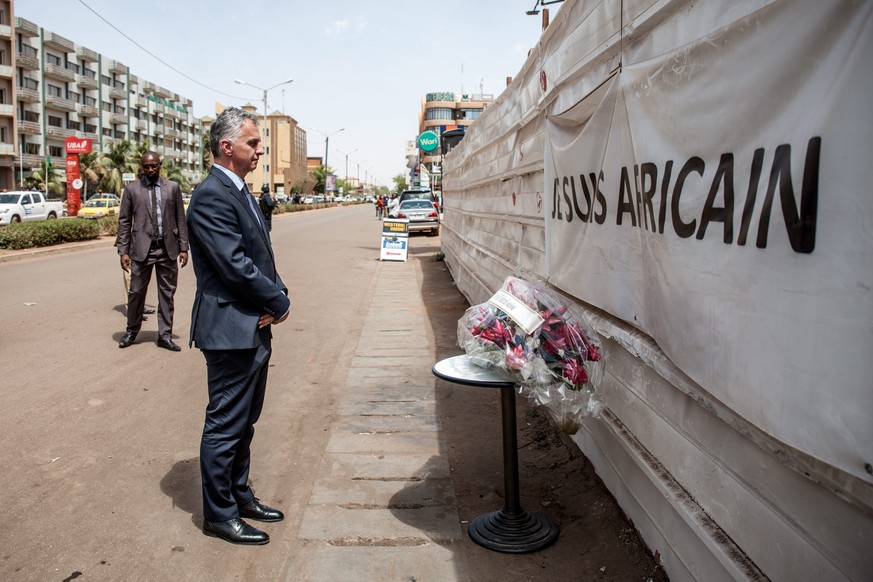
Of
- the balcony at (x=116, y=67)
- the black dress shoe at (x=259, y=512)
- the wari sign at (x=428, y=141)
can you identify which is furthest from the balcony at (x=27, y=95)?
the black dress shoe at (x=259, y=512)

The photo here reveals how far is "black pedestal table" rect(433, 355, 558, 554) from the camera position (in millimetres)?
3285

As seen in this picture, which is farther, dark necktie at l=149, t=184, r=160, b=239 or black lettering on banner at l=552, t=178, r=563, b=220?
dark necktie at l=149, t=184, r=160, b=239

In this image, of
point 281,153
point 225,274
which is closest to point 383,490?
point 225,274

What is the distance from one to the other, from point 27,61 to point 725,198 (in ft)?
232

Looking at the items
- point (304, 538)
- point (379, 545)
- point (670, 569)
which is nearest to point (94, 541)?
point (304, 538)

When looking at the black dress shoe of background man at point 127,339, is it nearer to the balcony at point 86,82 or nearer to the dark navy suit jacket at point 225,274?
→ the dark navy suit jacket at point 225,274

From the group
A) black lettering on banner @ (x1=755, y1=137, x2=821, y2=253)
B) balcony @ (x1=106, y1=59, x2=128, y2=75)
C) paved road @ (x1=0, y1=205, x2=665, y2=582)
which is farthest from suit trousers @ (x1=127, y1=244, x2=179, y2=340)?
balcony @ (x1=106, y1=59, x2=128, y2=75)

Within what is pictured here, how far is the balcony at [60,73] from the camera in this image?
2570 inches

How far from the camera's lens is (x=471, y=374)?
323cm

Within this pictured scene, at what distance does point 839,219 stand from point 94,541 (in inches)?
129

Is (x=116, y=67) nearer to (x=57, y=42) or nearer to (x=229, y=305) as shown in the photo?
(x=57, y=42)

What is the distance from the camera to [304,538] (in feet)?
11.2

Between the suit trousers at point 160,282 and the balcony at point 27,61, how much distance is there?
6299 cm

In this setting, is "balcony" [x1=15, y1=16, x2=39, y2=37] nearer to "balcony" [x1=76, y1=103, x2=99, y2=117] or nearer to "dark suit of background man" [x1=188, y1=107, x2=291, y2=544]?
"balcony" [x1=76, y1=103, x2=99, y2=117]
